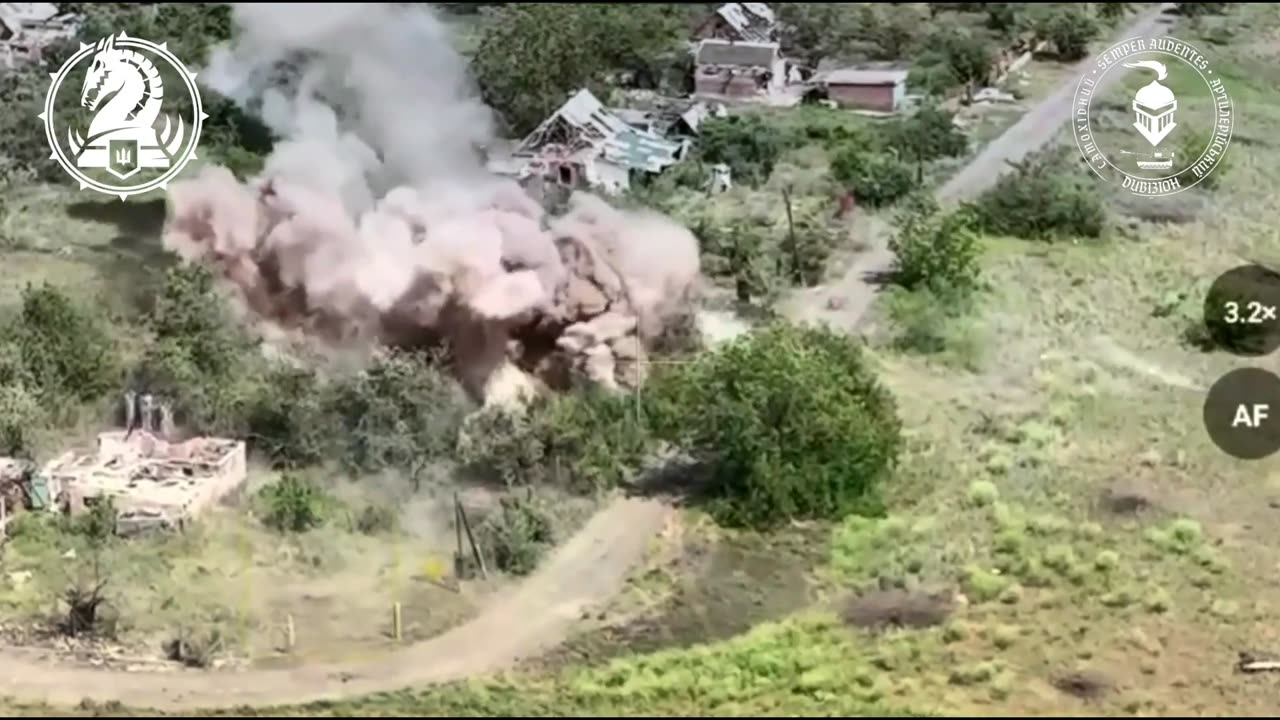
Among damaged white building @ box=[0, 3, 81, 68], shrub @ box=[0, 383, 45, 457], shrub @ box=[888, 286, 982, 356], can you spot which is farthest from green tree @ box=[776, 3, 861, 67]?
shrub @ box=[0, 383, 45, 457]

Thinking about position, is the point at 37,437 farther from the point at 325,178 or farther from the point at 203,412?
the point at 325,178

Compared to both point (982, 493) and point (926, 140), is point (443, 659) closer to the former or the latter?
point (982, 493)

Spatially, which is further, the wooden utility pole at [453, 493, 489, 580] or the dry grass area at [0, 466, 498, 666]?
the wooden utility pole at [453, 493, 489, 580]

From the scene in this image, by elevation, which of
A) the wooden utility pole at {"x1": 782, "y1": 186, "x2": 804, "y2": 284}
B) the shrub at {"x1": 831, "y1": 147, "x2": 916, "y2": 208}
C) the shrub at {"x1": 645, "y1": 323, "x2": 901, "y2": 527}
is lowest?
the shrub at {"x1": 645, "y1": 323, "x2": 901, "y2": 527}

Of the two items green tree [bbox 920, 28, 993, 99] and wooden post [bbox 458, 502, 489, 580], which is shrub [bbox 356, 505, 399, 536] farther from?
green tree [bbox 920, 28, 993, 99]

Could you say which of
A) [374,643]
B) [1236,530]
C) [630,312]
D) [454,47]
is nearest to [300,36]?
[454,47]
